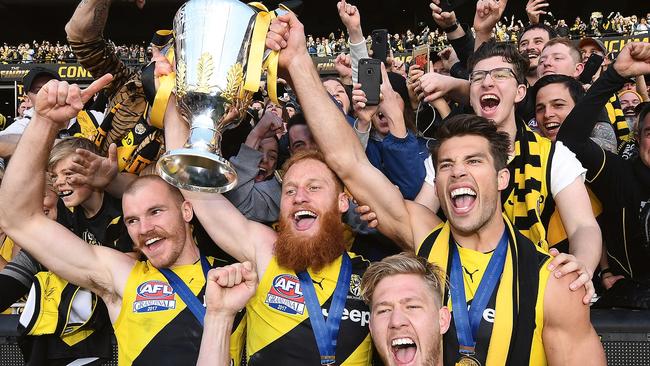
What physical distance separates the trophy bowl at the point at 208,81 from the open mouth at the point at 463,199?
923mm

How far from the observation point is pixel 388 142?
3541 mm

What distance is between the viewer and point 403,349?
8.88ft

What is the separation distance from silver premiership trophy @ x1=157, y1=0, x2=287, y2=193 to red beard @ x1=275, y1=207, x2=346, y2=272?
663 mm

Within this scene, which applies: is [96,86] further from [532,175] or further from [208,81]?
[532,175]

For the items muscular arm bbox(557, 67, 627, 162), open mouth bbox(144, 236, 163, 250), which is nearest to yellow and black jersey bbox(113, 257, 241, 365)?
open mouth bbox(144, 236, 163, 250)

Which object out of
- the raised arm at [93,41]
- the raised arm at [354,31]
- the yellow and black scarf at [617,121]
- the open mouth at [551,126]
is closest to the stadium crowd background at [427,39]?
the yellow and black scarf at [617,121]

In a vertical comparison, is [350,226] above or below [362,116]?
below

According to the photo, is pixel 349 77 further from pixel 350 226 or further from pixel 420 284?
pixel 420 284

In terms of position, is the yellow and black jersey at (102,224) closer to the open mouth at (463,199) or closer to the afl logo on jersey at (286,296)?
the afl logo on jersey at (286,296)

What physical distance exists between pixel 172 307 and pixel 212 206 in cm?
46

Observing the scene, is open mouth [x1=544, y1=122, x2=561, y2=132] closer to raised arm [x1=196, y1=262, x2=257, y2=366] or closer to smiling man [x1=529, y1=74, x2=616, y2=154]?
smiling man [x1=529, y1=74, x2=616, y2=154]

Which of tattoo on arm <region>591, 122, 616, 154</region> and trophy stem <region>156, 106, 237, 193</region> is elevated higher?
tattoo on arm <region>591, 122, 616, 154</region>

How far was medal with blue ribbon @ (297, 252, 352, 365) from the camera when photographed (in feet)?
9.65

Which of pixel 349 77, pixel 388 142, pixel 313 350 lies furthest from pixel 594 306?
pixel 349 77
